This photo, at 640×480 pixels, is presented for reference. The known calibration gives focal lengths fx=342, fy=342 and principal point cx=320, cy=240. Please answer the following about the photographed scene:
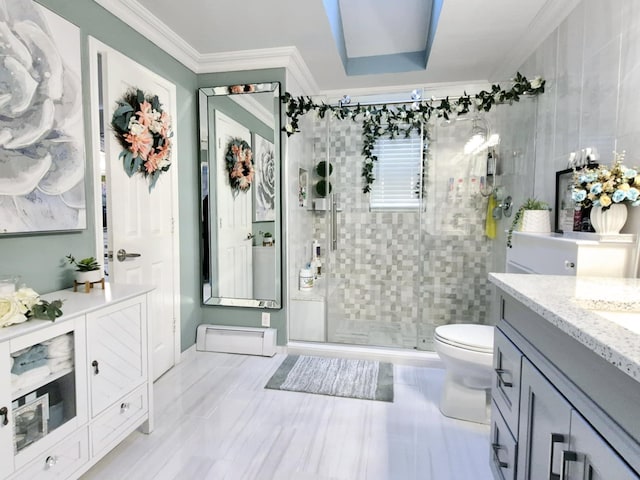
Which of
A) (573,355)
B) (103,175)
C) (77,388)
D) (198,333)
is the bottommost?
(198,333)

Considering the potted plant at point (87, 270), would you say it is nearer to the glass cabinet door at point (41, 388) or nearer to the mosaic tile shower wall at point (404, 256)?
the glass cabinet door at point (41, 388)

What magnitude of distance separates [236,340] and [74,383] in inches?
58.8

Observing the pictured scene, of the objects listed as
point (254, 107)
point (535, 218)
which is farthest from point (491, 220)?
Result: point (254, 107)

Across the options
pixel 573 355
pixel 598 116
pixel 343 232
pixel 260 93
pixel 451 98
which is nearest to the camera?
pixel 573 355

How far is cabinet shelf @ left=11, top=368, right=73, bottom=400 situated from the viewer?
115 centimetres

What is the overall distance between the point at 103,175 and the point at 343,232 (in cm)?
218

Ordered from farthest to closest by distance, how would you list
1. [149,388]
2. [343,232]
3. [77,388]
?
[343,232] → [149,388] → [77,388]

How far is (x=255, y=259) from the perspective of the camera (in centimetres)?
286

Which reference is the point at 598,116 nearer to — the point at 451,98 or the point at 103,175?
the point at 451,98

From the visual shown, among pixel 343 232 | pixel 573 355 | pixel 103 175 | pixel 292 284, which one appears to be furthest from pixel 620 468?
pixel 343 232

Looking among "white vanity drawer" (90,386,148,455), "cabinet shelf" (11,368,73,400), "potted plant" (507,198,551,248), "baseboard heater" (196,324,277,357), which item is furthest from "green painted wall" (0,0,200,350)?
"potted plant" (507,198,551,248)

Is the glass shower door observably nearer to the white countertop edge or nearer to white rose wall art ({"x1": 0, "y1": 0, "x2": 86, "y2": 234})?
the white countertop edge

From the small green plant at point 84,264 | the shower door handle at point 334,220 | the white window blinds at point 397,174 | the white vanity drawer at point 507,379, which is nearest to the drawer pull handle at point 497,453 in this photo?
the white vanity drawer at point 507,379

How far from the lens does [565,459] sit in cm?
77
